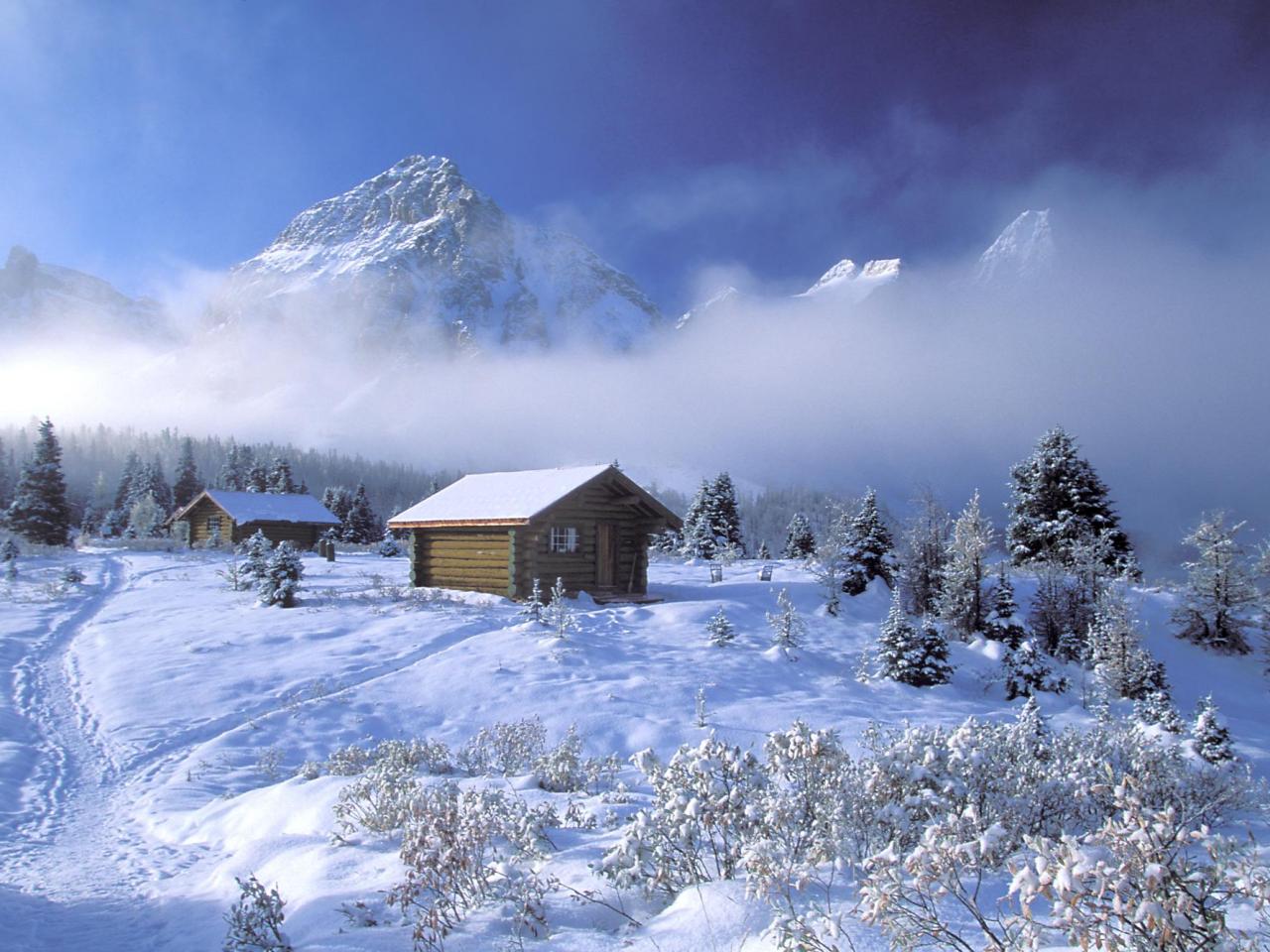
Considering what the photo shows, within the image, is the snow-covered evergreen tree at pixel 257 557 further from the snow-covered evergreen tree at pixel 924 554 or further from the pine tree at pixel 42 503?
the pine tree at pixel 42 503

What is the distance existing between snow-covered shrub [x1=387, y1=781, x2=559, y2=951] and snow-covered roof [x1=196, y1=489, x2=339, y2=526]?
151 ft

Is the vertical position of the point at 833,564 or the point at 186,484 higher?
the point at 186,484

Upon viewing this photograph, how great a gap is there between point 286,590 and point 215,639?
4.36 m

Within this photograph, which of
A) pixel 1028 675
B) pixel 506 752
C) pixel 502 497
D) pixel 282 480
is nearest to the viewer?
pixel 506 752

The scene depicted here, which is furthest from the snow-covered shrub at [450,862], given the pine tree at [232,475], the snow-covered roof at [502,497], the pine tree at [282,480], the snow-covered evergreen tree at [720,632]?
the pine tree at [232,475]

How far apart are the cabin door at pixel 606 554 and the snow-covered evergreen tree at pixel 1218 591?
17.6 meters

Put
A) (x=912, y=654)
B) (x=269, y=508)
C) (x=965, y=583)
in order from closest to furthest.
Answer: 1. (x=912, y=654)
2. (x=965, y=583)
3. (x=269, y=508)

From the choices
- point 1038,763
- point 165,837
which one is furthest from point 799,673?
point 165,837

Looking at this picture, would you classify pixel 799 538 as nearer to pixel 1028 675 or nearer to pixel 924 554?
pixel 924 554

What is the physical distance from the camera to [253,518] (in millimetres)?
44938

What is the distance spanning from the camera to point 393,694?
494 inches

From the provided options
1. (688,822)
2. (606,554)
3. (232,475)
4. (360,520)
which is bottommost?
(688,822)

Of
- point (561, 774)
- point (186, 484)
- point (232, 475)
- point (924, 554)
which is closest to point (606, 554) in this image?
point (924, 554)

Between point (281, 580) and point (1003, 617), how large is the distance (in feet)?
69.2
